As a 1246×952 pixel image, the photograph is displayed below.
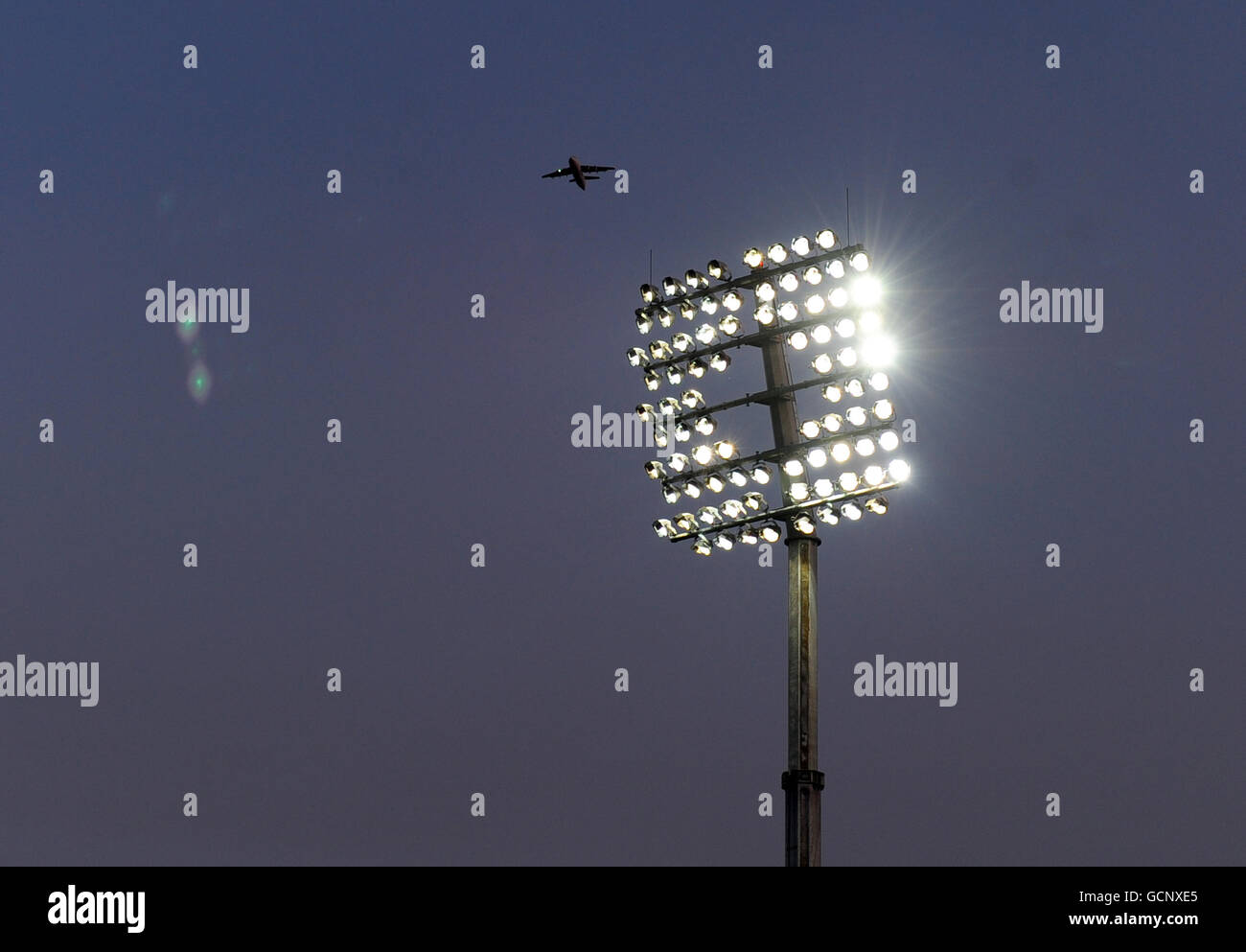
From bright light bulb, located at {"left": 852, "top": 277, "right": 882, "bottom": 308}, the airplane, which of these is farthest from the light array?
the airplane

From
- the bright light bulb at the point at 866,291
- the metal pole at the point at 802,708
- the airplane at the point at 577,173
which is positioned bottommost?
the metal pole at the point at 802,708

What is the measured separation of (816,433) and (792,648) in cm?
351

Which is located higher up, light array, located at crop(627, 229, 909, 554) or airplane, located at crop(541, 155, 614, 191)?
airplane, located at crop(541, 155, 614, 191)

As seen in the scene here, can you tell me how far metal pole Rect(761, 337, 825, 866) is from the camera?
88.7 ft

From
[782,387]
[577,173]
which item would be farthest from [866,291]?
[577,173]

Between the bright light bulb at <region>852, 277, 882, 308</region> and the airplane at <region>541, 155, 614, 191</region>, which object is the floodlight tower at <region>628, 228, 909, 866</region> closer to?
the bright light bulb at <region>852, 277, 882, 308</region>

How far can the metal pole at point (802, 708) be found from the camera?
27031mm

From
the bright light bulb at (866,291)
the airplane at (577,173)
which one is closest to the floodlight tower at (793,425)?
the bright light bulb at (866,291)

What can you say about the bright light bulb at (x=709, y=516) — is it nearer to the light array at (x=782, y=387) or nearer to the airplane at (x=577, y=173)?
the light array at (x=782, y=387)

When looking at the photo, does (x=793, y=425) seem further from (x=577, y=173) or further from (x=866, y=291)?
(x=577, y=173)
